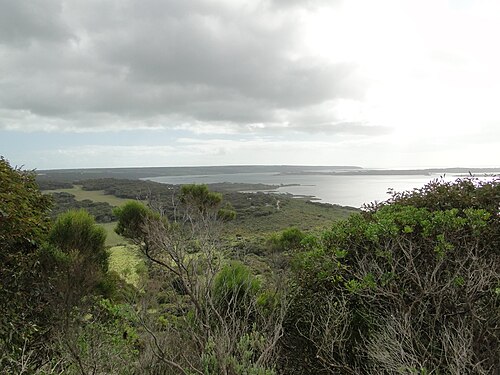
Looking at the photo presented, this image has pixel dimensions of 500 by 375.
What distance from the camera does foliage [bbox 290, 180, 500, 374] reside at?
447 centimetres

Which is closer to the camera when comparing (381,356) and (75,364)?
(381,356)

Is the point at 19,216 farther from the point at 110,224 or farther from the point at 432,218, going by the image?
the point at 110,224

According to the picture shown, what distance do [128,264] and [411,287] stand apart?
1310 centimetres

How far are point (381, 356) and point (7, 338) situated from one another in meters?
5.58

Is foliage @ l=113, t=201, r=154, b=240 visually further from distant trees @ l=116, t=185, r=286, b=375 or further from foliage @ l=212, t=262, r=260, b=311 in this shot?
foliage @ l=212, t=262, r=260, b=311

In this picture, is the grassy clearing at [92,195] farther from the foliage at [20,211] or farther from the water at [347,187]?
the foliage at [20,211]

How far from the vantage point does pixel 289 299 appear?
20.9ft

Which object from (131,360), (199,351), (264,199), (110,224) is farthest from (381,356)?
(264,199)

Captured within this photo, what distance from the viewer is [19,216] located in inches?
244

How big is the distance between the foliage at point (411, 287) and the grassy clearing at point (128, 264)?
274 inches

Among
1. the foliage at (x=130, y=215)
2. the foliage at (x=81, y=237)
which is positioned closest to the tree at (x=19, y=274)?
the foliage at (x=81, y=237)

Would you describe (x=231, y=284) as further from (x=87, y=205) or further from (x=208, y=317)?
(x=87, y=205)

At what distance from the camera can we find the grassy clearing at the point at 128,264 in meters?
12.5

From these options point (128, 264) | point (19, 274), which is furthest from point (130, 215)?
point (128, 264)
